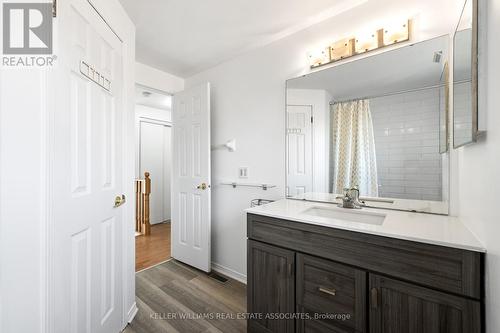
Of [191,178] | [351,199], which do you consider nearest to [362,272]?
[351,199]

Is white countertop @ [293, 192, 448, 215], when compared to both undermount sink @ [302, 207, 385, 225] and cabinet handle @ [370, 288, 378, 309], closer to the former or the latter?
undermount sink @ [302, 207, 385, 225]

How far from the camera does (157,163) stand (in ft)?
14.9

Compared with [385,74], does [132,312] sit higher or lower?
lower

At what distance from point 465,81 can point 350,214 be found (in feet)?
3.08

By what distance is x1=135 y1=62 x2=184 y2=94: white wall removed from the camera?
2529 mm

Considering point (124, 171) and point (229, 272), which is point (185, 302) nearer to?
point (229, 272)

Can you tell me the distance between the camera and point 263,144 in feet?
7.14

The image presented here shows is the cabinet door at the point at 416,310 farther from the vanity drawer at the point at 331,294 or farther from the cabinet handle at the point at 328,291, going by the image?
the cabinet handle at the point at 328,291

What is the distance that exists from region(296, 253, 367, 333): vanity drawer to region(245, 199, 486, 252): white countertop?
220 millimetres

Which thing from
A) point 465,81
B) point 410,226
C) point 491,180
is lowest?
point 410,226

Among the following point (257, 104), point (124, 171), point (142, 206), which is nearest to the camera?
point (124, 171)

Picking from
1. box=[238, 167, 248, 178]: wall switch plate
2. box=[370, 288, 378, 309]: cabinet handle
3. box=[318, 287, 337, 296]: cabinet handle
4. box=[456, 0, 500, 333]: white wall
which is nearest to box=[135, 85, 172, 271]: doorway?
box=[238, 167, 248, 178]: wall switch plate

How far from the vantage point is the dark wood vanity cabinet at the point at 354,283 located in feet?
2.94

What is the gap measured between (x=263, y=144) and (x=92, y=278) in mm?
1641
